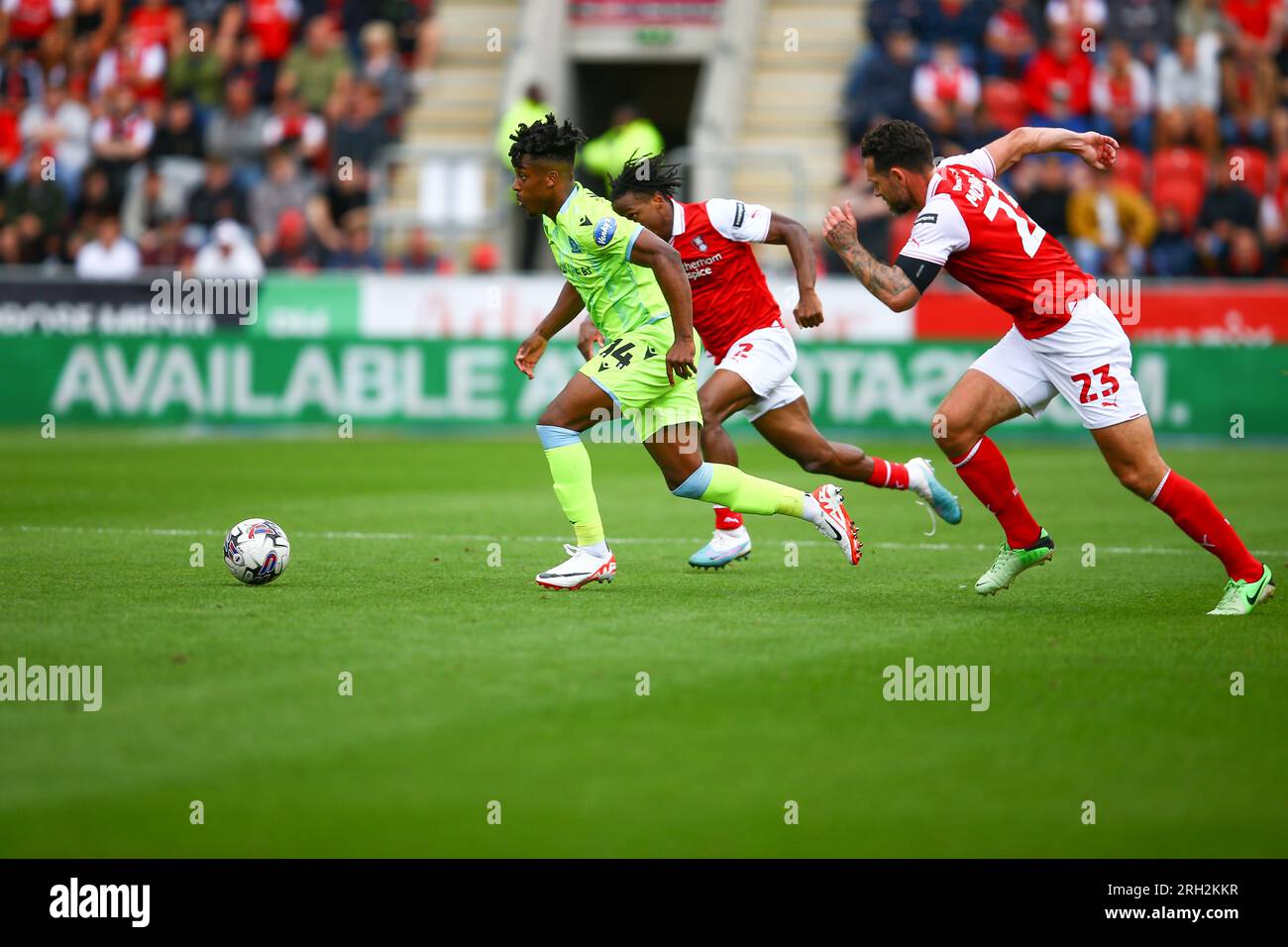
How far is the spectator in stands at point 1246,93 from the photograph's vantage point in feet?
72.2

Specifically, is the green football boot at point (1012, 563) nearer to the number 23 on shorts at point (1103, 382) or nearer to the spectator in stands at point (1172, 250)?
the number 23 on shorts at point (1103, 382)

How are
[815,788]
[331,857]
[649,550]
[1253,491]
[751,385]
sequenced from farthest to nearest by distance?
[1253,491] → [649,550] → [751,385] → [815,788] → [331,857]

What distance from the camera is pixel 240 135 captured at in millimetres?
25531

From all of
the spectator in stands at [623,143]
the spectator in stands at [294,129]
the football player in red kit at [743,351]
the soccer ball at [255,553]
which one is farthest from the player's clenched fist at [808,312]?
the spectator in stands at [294,129]

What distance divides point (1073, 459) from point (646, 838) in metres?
14.0

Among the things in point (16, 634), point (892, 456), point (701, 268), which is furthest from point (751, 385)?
point (892, 456)

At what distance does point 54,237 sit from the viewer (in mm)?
24656

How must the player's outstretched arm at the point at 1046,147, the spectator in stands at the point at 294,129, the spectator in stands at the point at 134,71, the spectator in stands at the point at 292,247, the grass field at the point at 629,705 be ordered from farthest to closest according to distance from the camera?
the spectator in stands at the point at 134,71 < the spectator in stands at the point at 294,129 < the spectator in stands at the point at 292,247 < the player's outstretched arm at the point at 1046,147 < the grass field at the point at 629,705

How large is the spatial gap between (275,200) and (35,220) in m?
3.36

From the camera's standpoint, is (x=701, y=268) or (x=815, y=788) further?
(x=701, y=268)

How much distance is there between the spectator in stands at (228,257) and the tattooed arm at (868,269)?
16.1 m
